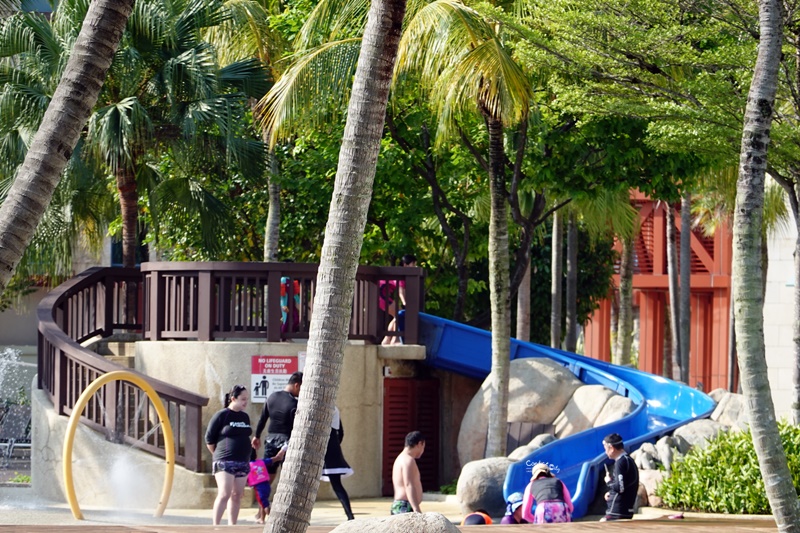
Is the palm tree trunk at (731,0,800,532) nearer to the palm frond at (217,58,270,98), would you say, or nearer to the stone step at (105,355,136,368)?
the stone step at (105,355,136,368)

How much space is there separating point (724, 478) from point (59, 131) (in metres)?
8.85

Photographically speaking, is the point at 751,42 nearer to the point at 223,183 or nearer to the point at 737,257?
the point at 737,257

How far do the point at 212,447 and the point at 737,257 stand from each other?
5.87 meters

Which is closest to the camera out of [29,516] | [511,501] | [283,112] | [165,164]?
[511,501]

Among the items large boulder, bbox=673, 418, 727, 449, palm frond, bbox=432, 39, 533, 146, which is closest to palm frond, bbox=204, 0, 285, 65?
palm frond, bbox=432, 39, 533, 146

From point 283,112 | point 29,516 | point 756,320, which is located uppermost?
point 283,112

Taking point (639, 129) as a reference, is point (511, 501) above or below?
below

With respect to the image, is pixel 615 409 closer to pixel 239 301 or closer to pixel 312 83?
pixel 239 301

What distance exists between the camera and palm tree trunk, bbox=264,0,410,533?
7.51 metres

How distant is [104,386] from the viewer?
16.2 meters

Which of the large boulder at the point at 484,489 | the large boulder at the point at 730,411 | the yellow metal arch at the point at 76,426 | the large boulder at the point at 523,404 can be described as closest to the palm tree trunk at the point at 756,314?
the large boulder at the point at 484,489

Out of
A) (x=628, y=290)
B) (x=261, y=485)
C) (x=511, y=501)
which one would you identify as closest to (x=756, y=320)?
(x=511, y=501)

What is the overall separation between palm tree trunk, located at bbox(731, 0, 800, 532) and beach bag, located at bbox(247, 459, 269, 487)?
5.22m

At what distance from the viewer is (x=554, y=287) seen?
27.0m
